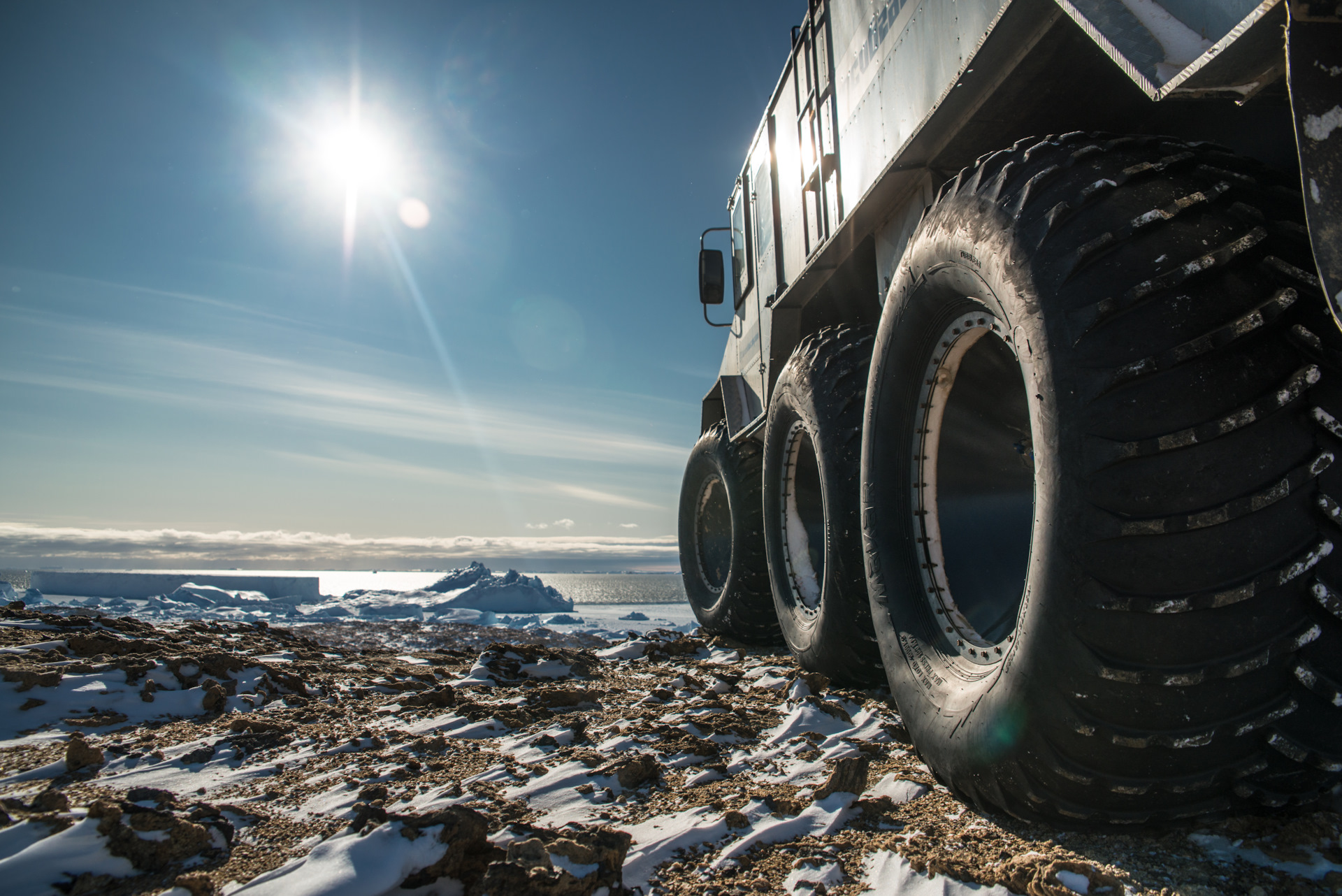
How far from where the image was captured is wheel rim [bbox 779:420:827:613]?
405 centimetres

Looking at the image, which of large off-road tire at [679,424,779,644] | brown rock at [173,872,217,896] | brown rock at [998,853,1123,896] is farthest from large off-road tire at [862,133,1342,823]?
large off-road tire at [679,424,779,644]

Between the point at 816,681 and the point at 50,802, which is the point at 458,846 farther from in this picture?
the point at 816,681

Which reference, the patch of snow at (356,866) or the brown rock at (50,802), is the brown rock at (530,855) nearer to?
the patch of snow at (356,866)

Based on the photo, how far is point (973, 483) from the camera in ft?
8.48

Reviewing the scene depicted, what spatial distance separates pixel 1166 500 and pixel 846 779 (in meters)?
1.15

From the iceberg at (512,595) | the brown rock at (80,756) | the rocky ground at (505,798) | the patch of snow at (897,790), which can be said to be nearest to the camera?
the rocky ground at (505,798)

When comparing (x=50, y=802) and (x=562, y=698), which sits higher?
(x=50, y=802)

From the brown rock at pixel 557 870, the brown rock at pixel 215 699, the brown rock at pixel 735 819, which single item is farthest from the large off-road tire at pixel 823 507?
the brown rock at pixel 215 699

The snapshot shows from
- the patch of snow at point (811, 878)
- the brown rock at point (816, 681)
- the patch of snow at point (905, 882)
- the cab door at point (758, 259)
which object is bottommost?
the brown rock at point (816, 681)

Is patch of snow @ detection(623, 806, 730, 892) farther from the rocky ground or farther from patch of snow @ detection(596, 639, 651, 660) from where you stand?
patch of snow @ detection(596, 639, 651, 660)

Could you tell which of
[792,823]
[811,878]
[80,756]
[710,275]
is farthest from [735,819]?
[710,275]

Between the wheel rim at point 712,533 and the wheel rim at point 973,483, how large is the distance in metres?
3.93

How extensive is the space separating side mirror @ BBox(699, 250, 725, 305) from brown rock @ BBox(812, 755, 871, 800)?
4.91 m

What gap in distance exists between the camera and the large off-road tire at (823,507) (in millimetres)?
3174
